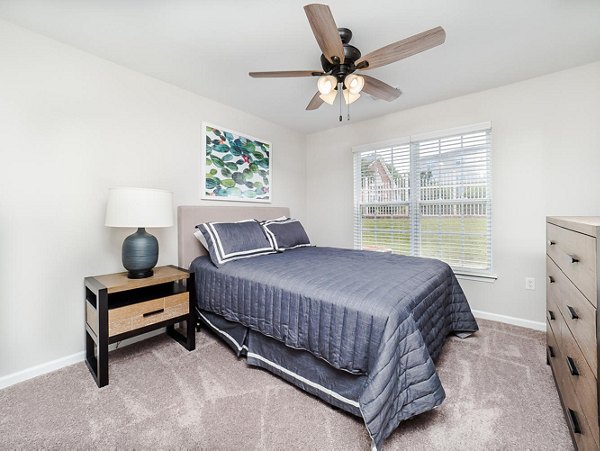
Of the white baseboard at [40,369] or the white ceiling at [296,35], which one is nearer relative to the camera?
the white ceiling at [296,35]

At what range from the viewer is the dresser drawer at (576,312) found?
0.97m

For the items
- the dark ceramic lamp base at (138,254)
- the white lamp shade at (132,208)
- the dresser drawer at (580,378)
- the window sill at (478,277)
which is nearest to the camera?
the dresser drawer at (580,378)

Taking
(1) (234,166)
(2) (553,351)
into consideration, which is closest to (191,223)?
(1) (234,166)

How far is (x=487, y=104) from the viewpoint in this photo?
8.84 ft

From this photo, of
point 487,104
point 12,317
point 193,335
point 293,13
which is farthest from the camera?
point 487,104

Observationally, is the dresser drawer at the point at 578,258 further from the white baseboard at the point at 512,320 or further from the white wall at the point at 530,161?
the white baseboard at the point at 512,320

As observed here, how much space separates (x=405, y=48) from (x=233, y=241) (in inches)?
74.8

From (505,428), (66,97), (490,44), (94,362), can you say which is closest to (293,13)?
(490,44)

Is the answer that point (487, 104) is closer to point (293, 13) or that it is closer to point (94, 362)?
point (293, 13)

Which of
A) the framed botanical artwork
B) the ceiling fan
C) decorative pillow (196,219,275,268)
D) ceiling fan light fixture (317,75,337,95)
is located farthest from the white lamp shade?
ceiling fan light fixture (317,75,337,95)

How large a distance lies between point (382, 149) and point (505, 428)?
2.87m

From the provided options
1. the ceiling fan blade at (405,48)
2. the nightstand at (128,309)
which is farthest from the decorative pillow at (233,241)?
the ceiling fan blade at (405,48)

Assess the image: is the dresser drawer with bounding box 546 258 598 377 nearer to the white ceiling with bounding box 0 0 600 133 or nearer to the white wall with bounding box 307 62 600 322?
the white wall with bounding box 307 62 600 322

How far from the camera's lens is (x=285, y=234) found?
9.81ft
